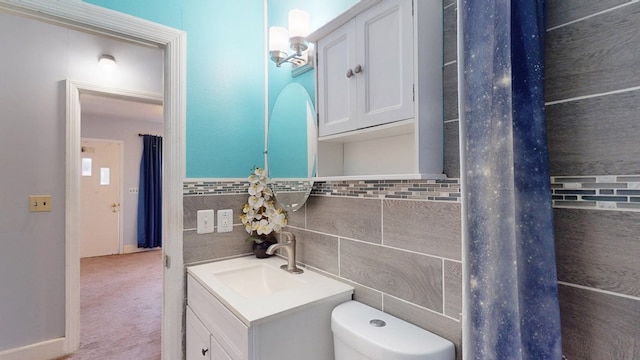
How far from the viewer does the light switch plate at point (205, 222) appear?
1600 mm

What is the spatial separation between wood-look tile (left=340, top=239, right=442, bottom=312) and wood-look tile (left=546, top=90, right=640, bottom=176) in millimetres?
448

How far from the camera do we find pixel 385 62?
98cm

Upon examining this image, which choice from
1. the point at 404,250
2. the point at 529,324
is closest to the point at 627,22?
the point at 529,324

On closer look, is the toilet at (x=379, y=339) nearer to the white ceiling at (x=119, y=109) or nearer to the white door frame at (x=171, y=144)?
the white door frame at (x=171, y=144)

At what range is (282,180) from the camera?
166 cm

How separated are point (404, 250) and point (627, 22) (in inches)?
31.6

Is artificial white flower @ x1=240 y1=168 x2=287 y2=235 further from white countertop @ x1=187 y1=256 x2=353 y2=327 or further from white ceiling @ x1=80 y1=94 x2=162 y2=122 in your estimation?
white ceiling @ x1=80 y1=94 x2=162 y2=122

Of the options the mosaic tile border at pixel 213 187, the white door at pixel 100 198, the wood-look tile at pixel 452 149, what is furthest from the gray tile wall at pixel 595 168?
the white door at pixel 100 198

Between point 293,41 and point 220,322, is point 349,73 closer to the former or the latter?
point 293,41

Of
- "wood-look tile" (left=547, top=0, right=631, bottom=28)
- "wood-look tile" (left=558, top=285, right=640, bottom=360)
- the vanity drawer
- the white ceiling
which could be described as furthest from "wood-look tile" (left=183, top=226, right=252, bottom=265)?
the white ceiling

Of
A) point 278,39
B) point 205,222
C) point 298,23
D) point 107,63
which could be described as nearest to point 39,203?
point 107,63

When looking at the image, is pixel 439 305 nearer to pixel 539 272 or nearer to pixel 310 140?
pixel 539 272

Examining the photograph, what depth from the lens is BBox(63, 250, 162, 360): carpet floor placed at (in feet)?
7.27

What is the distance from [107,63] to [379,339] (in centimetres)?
284
